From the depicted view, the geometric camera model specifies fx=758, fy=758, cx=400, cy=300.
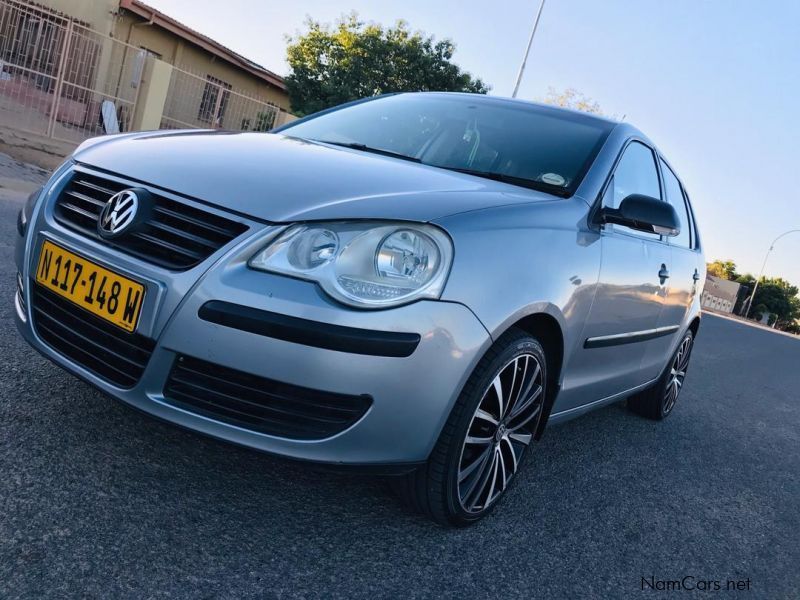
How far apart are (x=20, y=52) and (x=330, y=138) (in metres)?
9.27

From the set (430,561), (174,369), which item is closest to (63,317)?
(174,369)

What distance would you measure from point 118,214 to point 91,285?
0.71 feet

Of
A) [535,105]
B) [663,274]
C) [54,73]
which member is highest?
[535,105]


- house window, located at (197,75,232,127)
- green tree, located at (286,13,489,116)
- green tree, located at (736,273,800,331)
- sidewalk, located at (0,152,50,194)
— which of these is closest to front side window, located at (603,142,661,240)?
sidewalk, located at (0,152,50,194)

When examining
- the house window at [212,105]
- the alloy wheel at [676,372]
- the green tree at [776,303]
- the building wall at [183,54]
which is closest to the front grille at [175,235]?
the alloy wheel at [676,372]

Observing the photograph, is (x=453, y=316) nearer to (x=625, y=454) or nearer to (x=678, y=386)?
(x=625, y=454)

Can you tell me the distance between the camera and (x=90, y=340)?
219 cm

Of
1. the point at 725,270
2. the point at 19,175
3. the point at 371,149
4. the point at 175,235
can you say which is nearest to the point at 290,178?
the point at 175,235

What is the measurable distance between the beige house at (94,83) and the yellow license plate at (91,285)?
9.28m

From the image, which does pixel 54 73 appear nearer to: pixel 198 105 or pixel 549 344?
pixel 198 105

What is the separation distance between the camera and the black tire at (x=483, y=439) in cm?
225

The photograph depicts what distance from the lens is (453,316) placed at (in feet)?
6.80

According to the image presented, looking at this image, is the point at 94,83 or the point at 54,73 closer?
the point at 54,73

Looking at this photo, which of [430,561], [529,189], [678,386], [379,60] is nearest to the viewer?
[430,561]
